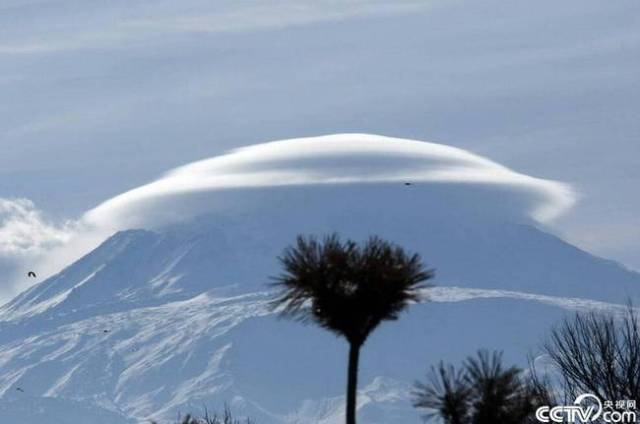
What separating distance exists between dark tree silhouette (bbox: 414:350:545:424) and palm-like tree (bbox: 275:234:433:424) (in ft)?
7.98

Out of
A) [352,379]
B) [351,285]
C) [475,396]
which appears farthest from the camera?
[475,396]

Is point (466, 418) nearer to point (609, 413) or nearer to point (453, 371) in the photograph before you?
point (453, 371)

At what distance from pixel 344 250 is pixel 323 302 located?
1161 millimetres

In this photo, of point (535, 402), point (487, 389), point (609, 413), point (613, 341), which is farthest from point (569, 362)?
point (487, 389)

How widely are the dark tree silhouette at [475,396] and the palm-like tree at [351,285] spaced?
2.43 metres

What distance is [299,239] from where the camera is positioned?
136 feet

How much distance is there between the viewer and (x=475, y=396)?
141 feet

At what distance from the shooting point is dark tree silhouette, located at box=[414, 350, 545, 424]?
140 feet

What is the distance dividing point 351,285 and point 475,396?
4.42 meters
